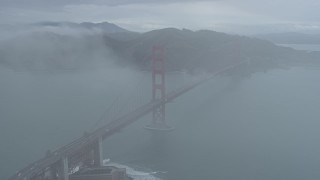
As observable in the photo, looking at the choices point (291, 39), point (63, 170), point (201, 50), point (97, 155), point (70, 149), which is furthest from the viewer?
point (291, 39)

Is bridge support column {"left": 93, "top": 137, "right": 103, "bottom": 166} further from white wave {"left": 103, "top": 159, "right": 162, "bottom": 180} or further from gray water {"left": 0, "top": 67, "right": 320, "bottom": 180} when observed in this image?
gray water {"left": 0, "top": 67, "right": 320, "bottom": 180}

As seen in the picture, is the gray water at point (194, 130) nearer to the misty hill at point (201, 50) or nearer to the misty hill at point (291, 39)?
the misty hill at point (201, 50)

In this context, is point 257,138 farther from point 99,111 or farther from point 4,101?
point 4,101

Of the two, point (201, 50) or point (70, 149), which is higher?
point (201, 50)

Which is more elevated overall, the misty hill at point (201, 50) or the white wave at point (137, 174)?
the misty hill at point (201, 50)

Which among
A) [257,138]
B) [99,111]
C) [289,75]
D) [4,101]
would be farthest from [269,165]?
[289,75]

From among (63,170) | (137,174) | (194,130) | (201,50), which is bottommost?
(137,174)

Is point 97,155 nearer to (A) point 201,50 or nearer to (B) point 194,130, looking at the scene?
(B) point 194,130

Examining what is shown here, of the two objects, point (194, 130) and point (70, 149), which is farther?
point (194, 130)

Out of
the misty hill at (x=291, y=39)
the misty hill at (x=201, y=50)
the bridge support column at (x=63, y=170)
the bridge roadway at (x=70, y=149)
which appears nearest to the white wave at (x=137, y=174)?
the bridge roadway at (x=70, y=149)

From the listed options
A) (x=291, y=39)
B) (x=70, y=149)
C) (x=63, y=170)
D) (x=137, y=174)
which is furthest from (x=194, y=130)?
(x=291, y=39)
